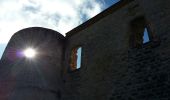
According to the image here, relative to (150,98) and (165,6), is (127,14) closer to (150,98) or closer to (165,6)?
(165,6)

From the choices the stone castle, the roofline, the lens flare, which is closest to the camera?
the stone castle

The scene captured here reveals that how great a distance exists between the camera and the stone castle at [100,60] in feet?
20.4

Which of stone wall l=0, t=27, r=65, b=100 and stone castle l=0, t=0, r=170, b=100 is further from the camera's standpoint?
stone wall l=0, t=27, r=65, b=100

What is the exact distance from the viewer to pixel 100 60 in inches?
309

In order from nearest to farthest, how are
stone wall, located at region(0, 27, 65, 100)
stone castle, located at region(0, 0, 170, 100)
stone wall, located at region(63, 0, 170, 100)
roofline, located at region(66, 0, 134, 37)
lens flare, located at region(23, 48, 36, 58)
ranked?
stone wall, located at region(63, 0, 170, 100), stone castle, located at region(0, 0, 170, 100), roofline, located at region(66, 0, 134, 37), stone wall, located at region(0, 27, 65, 100), lens flare, located at region(23, 48, 36, 58)

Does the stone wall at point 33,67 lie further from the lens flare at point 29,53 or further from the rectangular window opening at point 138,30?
the rectangular window opening at point 138,30

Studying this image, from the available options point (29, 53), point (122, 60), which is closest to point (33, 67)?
point (29, 53)

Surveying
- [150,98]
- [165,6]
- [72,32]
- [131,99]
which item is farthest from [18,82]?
[165,6]

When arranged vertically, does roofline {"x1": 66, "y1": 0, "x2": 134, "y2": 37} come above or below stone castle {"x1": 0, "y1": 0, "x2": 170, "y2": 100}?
above

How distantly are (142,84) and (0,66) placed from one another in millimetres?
5763

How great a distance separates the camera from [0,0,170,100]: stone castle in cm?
621

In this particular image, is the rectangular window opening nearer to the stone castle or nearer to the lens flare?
the stone castle

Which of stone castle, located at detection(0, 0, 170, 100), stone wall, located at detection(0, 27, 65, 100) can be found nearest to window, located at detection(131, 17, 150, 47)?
stone castle, located at detection(0, 0, 170, 100)

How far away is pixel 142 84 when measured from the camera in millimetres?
6148
